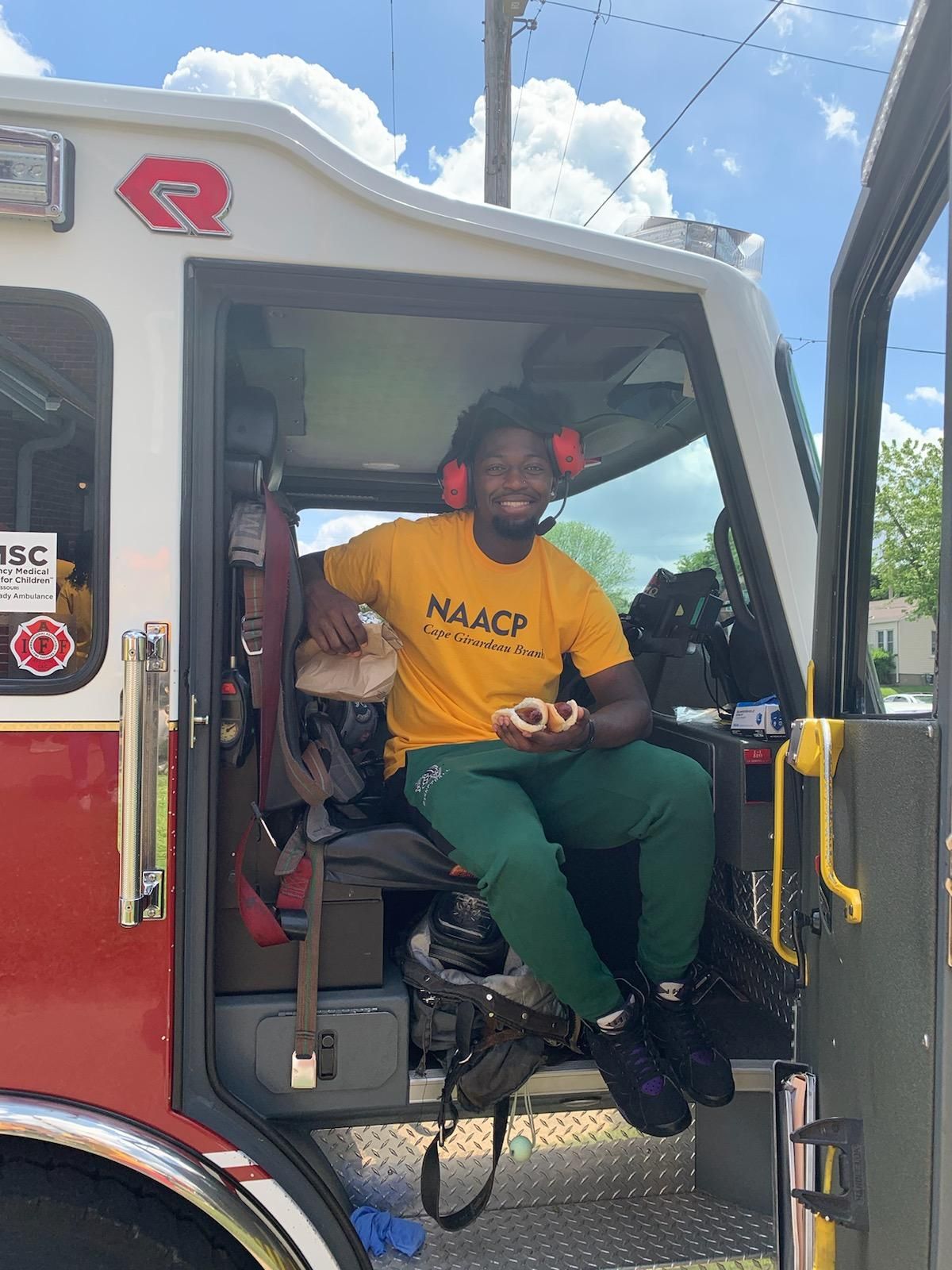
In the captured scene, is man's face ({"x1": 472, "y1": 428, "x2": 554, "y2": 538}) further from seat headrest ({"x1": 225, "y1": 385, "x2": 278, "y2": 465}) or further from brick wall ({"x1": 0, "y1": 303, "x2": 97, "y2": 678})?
Result: brick wall ({"x1": 0, "y1": 303, "x2": 97, "y2": 678})

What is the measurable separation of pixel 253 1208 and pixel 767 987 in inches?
47.1

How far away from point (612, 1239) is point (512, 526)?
1623mm

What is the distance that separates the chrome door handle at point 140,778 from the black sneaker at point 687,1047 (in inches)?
42.9

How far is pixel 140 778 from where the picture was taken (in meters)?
1.41

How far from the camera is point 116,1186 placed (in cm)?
149

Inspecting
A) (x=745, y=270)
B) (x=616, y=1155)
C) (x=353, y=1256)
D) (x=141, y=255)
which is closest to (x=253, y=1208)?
(x=353, y=1256)

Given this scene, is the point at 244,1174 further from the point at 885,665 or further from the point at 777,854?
the point at 885,665

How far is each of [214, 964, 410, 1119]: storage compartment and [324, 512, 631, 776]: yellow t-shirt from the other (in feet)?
2.22

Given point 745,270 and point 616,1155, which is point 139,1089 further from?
point 745,270

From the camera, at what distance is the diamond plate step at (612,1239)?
1.64 m

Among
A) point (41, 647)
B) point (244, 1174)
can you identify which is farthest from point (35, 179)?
point (244, 1174)

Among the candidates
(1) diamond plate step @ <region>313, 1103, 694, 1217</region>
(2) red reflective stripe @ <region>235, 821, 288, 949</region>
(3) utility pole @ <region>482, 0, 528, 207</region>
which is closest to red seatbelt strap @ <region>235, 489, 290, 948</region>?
Answer: (2) red reflective stripe @ <region>235, 821, 288, 949</region>

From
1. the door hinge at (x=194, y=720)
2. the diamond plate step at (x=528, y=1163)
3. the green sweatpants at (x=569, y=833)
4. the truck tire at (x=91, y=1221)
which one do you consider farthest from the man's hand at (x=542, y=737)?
the truck tire at (x=91, y=1221)

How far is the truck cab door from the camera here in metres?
1.00
